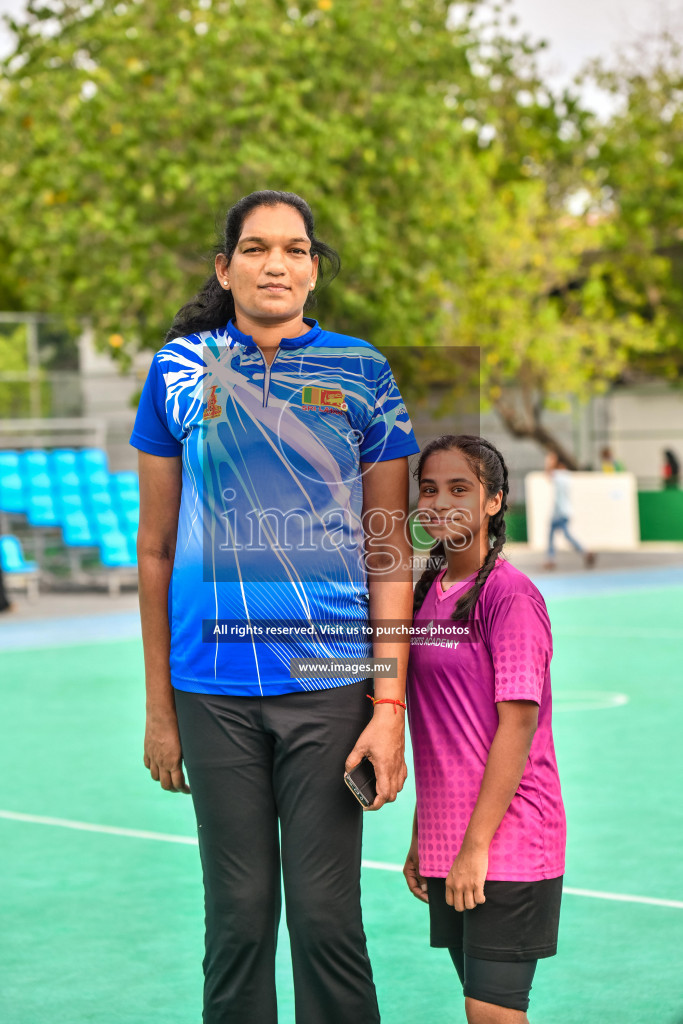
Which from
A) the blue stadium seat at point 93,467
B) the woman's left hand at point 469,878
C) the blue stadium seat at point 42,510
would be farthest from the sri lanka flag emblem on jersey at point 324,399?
the blue stadium seat at point 42,510

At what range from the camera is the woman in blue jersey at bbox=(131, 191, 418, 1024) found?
303 centimetres

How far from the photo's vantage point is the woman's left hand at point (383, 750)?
301 cm

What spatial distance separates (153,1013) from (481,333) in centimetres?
2356

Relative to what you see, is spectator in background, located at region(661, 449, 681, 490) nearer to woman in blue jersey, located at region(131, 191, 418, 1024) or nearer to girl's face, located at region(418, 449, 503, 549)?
girl's face, located at region(418, 449, 503, 549)

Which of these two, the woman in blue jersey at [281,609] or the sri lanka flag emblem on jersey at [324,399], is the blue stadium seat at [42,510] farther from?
the sri lanka flag emblem on jersey at [324,399]

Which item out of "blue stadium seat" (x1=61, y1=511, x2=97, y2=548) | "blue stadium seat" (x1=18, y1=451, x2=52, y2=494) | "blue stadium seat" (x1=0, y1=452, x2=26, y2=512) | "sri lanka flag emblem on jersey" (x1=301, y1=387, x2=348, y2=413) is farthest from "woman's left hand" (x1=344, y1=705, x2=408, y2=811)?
"blue stadium seat" (x1=0, y1=452, x2=26, y2=512)

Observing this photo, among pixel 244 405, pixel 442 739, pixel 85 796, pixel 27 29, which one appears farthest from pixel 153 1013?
pixel 27 29

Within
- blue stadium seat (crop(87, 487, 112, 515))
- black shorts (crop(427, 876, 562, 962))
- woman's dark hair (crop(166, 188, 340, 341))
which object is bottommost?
black shorts (crop(427, 876, 562, 962))

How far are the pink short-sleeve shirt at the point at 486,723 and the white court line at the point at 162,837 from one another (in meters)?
2.36

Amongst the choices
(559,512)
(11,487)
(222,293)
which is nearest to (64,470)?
(11,487)

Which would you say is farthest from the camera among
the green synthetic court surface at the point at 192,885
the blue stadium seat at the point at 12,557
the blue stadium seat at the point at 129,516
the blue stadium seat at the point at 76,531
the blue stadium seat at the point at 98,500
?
the blue stadium seat at the point at 129,516

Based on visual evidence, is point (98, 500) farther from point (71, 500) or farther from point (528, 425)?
point (528, 425)

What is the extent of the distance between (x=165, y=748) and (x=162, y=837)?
3.31m

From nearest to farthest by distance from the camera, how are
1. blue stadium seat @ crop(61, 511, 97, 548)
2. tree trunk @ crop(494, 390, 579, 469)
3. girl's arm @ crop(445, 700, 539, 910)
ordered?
girl's arm @ crop(445, 700, 539, 910) → blue stadium seat @ crop(61, 511, 97, 548) → tree trunk @ crop(494, 390, 579, 469)
